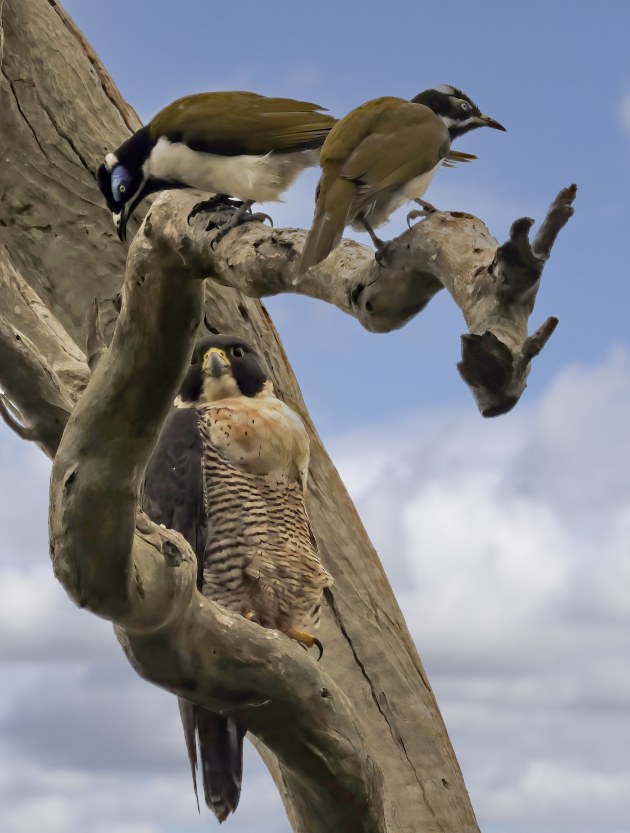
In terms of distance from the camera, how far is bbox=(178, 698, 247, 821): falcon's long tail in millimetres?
3709

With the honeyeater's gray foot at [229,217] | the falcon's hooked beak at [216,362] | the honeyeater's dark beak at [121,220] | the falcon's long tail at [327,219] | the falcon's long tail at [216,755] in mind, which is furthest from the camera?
the honeyeater's dark beak at [121,220]

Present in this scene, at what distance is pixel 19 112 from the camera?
5.27 meters

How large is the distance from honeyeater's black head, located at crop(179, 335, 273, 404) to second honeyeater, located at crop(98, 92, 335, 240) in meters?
0.64

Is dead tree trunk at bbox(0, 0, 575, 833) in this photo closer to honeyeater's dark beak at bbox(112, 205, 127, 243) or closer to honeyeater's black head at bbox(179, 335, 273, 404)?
honeyeater's dark beak at bbox(112, 205, 127, 243)

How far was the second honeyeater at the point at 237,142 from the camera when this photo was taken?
345cm

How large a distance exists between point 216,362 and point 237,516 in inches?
24.2

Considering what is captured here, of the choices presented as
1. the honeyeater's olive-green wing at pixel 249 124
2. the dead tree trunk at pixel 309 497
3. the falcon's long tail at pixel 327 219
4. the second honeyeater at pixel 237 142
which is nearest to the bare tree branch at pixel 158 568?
the dead tree trunk at pixel 309 497

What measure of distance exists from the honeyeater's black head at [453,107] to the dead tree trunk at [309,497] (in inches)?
44.8

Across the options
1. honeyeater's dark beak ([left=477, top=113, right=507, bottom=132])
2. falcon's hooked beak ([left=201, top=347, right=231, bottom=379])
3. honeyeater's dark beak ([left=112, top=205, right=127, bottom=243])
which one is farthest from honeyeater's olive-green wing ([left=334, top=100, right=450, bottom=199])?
honeyeater's dark beak ([left=112, top=205, right=127, bottom=243])

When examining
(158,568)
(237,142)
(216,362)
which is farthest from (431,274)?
(216,362)

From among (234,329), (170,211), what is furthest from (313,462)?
(170,211)

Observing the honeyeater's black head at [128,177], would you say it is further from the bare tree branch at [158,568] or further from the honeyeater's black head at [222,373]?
the bare tree branch at [158,568]

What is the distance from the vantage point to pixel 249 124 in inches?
139

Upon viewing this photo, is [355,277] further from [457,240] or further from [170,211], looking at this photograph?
[170,211]
